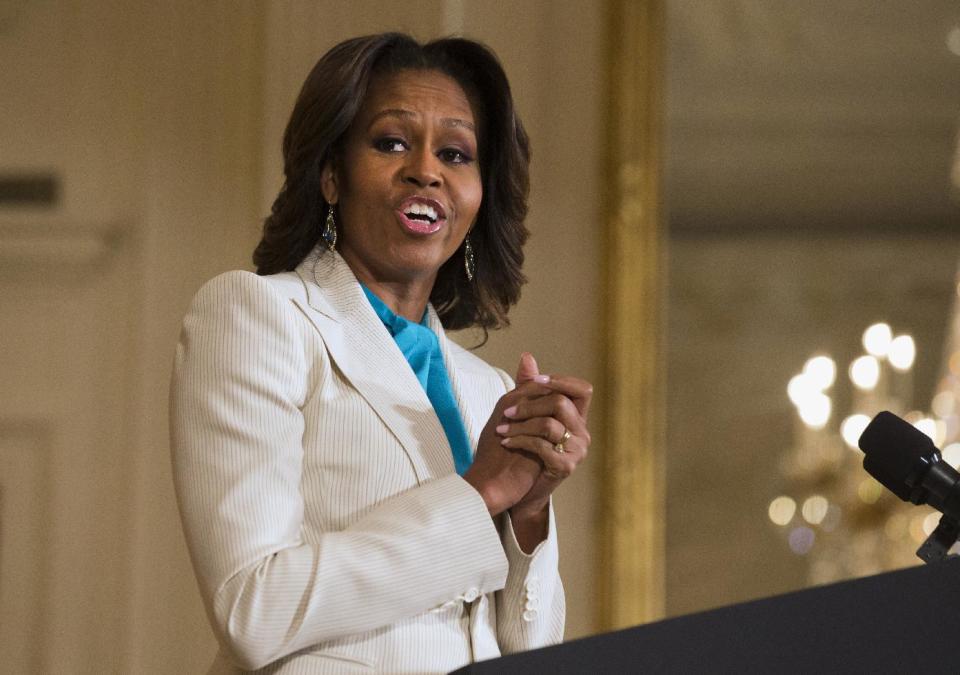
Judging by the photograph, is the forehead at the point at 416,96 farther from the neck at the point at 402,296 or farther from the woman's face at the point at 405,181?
the neck at the point at 402,296

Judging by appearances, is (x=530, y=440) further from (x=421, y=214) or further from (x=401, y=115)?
(x=401, y=115)

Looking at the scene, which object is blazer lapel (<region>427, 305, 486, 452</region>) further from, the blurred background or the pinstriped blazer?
the blurred background

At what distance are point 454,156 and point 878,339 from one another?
1994 millimetres

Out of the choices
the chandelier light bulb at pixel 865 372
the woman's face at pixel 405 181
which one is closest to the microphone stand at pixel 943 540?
the woman's face at pixel 405 181

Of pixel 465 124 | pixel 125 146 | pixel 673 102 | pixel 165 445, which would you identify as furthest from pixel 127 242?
pixel 465 124

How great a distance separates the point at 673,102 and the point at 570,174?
1.13ft

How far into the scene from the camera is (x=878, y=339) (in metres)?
3.41

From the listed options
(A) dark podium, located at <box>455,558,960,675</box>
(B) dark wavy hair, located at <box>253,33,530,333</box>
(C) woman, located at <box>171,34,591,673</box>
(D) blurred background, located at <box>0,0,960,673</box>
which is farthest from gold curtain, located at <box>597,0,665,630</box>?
(A) dark podium, located at <box>455,558,960,675</box>

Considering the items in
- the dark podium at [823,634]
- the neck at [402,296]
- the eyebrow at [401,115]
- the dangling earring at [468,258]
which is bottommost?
the dark podium at [823,634]

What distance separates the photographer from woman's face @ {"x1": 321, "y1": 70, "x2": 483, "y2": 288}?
1.68m

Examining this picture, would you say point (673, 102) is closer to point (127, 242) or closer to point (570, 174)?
point (570, 174)

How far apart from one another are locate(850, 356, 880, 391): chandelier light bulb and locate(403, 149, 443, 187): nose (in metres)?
1.98

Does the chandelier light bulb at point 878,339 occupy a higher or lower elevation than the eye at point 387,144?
lower

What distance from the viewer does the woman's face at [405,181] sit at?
168cm
